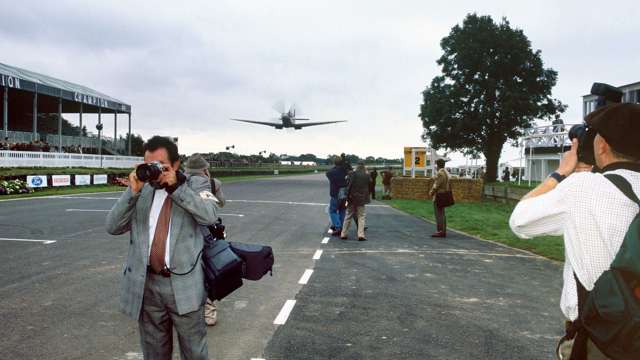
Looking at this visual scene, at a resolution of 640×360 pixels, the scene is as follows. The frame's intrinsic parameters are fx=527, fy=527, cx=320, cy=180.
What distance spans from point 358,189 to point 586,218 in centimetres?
1064

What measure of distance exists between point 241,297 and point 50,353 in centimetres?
262

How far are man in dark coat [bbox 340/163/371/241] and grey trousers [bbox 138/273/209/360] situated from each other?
9507mm

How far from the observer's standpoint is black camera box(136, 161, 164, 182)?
3.08 meters

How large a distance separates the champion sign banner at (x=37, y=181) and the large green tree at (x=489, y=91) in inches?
1163

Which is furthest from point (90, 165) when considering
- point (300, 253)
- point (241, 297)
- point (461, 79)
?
point (241, 297)

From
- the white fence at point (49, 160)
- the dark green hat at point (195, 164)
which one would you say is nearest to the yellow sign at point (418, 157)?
the white fence at point (49, 160)

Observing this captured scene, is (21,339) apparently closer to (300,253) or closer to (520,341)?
(520,341)

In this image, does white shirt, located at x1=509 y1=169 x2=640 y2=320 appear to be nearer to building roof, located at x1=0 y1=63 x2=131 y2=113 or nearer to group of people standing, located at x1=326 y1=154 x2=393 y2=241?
group of people standing, located at x1=326 y1=154 x2=393 y2=241

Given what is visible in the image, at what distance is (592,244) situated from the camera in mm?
2234

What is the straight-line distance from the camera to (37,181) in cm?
2655

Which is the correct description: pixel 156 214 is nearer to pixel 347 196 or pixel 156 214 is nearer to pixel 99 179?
pixel 347 196

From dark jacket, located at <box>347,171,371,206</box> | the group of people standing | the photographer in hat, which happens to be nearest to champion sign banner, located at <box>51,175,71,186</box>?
the group of people standing

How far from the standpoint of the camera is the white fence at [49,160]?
95.1 feet

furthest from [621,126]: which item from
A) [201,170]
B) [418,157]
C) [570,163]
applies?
[418,157]
